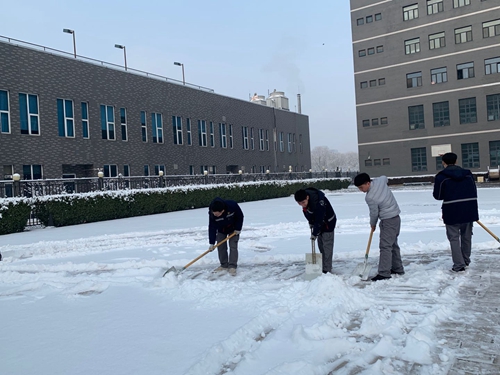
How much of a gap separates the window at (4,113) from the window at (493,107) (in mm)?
→ 36980

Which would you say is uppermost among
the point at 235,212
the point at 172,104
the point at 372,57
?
the point at 372,57

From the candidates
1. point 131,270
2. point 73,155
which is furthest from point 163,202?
point 131,270

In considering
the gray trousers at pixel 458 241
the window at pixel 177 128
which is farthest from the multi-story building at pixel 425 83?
the gray trousers at pixel 458 241

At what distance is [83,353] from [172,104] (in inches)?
1182

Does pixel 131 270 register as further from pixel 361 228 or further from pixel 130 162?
pixel 130 162

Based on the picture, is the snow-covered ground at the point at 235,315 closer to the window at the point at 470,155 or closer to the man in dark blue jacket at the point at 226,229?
the man in dark blue jacket at the point at 226,229

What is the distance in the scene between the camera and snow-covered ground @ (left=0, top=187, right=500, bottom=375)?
3.90 m

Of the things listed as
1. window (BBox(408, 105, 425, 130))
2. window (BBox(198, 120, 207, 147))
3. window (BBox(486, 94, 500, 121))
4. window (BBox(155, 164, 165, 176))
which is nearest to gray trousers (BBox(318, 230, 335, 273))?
window (BBox(155, 164, 165, 176))

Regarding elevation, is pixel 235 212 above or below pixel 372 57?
below

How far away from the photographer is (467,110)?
40906 millimetres

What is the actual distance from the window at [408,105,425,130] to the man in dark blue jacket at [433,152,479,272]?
39.2 metres

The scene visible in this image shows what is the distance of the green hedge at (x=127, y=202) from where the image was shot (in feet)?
55.5

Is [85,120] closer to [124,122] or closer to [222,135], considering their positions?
[124,122]

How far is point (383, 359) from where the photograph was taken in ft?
12.5
